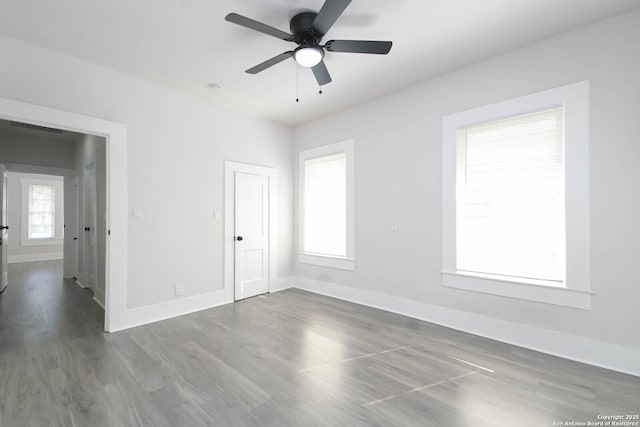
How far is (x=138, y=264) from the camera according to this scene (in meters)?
3.47

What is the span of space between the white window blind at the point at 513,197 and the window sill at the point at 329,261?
1.59 m

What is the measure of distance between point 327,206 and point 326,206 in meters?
0.02

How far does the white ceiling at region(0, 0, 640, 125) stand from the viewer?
7.48ft

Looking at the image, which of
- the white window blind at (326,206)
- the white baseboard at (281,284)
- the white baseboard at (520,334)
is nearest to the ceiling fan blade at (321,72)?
the white window blind at (326,206)

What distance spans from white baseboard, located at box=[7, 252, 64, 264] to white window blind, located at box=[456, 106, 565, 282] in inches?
432

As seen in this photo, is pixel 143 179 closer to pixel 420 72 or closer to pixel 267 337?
pixel 267 337

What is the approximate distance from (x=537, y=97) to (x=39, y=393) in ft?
15.8

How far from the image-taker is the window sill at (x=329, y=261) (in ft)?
14.5

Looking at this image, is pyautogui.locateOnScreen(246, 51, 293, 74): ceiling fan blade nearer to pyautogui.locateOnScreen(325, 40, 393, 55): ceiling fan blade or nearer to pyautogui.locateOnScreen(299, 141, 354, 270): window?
pyautogui.locateOnScreen(325, 40, 393, 55): ceiling fan blade

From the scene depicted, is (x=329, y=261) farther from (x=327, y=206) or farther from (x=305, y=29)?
(x=305, y=29)

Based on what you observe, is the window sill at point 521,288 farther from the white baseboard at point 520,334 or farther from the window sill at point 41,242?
the window sill at point 41,242

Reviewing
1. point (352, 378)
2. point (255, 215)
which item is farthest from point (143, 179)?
point (352, 378)

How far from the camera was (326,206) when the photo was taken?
4.87 meters

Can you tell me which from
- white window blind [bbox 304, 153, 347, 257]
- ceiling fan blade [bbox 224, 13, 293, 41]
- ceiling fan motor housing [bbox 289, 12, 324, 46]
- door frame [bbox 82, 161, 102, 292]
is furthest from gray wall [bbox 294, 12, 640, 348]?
door frame [bbox 82, 161, 102, 292]
